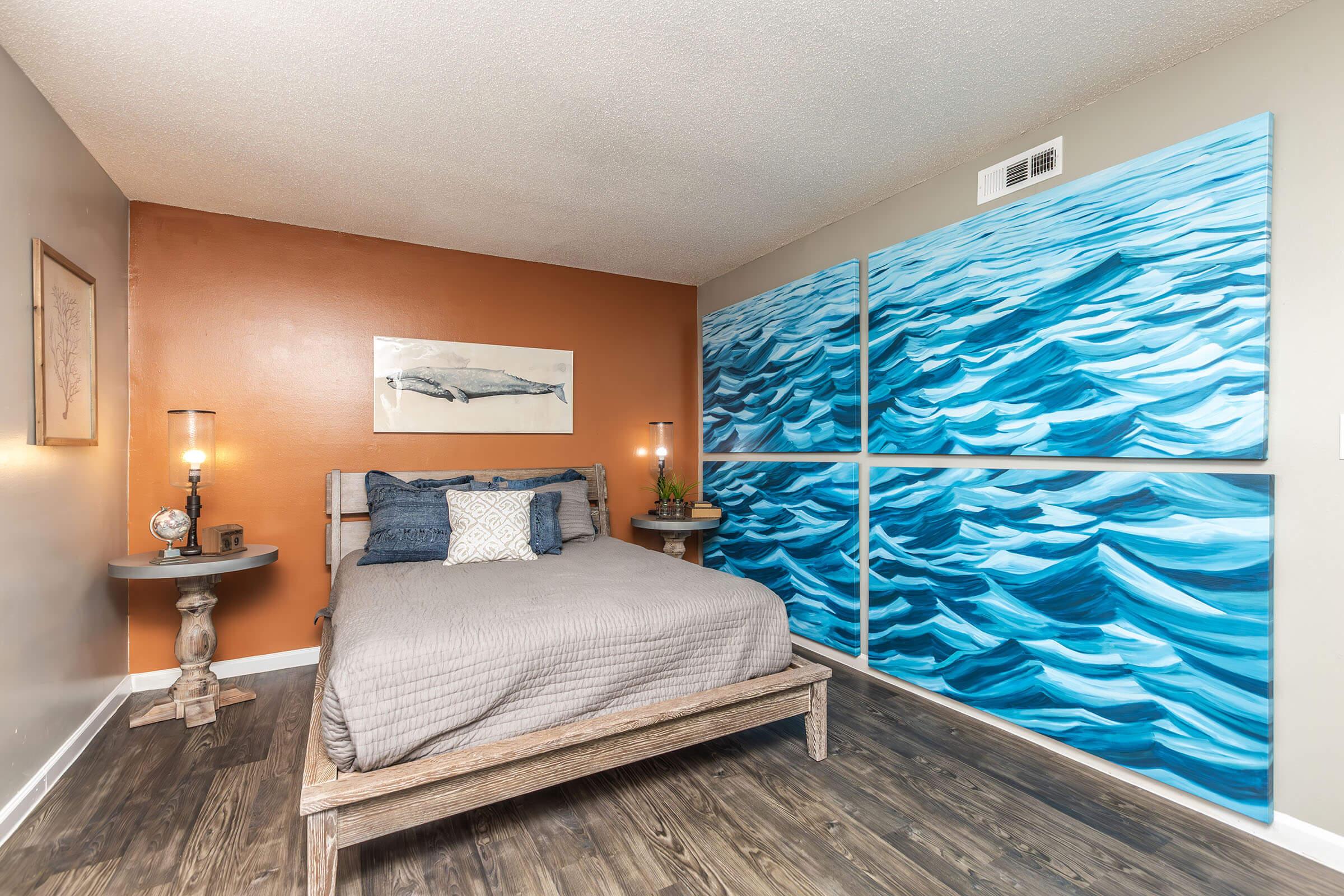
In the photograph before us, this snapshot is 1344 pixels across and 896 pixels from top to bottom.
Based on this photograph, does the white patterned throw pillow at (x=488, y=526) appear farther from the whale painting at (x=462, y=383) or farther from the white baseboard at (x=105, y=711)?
the white baseboard at (x=105, y=711)

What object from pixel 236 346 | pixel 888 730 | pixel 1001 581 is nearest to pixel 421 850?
pixel 888 730

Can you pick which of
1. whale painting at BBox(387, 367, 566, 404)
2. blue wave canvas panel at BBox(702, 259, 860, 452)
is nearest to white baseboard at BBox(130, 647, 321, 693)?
whale painting at BBox(387, 367, 566, 404)

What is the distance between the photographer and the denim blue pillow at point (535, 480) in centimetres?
391

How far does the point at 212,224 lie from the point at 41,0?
1726 mm

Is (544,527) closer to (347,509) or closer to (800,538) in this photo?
(347,509)

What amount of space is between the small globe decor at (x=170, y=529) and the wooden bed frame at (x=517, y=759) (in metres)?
0.84

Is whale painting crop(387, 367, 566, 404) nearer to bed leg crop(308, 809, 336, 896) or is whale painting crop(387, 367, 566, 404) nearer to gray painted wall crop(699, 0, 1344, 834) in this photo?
bed leg crop(308, 809, 336, 896)

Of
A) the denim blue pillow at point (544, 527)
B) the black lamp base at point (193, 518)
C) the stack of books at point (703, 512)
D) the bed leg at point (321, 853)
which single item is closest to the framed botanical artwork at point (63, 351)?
the black lamp base at point (193, 518)

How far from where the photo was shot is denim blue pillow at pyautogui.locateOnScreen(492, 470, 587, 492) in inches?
154

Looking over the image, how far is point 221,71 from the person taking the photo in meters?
2.20

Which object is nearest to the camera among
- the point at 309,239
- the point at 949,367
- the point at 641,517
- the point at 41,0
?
the point at 41,0

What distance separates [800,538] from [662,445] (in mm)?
1257

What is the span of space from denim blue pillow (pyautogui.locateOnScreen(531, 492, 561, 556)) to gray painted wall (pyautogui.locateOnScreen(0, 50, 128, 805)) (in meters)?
1.86

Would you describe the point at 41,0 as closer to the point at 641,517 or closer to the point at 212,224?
the point at 212,224
